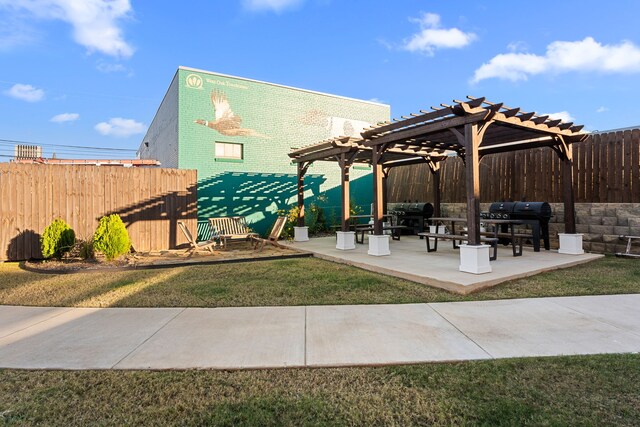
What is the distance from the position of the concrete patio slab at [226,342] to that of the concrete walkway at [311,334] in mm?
11

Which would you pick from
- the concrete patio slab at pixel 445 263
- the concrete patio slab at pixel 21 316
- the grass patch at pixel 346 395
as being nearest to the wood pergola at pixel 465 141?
the concrete patio slab at pixel 445 263

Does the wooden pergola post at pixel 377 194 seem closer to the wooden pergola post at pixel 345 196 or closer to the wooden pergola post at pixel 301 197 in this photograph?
the wooden pergola post at pixel 345 196

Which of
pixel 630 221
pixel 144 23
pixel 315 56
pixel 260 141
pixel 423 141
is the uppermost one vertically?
pixel 315 56

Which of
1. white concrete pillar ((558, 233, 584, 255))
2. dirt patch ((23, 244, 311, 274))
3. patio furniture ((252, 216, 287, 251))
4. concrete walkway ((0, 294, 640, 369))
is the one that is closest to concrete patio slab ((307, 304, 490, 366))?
concrete walkway ((0, 294, 640, 369))

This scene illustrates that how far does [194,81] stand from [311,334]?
11360mm

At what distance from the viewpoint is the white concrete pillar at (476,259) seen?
5.90m

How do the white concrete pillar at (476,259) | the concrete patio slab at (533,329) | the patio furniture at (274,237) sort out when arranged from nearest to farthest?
1. the concrete patio slab at (533,329)
2. the white concrete pillar at (476,259)
3. the patio furniture at (274,237)

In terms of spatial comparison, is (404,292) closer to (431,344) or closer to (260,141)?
(431,344)

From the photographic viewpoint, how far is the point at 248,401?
2287 mm

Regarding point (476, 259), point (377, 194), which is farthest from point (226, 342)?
point (377, 194)

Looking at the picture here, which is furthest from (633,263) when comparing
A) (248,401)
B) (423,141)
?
(248,401)

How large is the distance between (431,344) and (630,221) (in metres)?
8.08

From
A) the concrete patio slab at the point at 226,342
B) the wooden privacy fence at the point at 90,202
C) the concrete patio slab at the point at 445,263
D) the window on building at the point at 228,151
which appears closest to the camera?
Answer: the concrete patio slab at the point at 226,342

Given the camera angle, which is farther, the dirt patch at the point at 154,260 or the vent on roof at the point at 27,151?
the vent on roof at the point at 27,151
